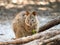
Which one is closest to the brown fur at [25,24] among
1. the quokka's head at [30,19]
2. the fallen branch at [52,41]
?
the quokka's head at [30,19]

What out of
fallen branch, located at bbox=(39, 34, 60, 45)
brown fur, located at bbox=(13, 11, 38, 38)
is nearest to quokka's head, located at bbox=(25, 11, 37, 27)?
brown fur, located at bbox=(13, 11, 38, 38)

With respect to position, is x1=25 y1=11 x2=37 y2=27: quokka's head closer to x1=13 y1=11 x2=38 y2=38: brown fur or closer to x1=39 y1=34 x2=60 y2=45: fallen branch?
x1=13 y1=11 x2=38 y2=38: brown fur

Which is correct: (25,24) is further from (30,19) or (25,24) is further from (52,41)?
(52,41)

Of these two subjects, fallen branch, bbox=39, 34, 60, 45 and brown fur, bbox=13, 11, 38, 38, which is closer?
fallen branch, bbox=39, 34, 60, 45

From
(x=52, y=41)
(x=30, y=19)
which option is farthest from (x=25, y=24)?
(x=52, y=41)

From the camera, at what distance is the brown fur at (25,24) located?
744 centimetres

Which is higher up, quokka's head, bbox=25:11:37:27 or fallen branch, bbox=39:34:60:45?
fallen branch, bbox=39:34:60:45

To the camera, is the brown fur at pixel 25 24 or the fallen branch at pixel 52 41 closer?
the fallen branch at pixel 52 41

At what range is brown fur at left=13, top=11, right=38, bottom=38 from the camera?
744 centimetres

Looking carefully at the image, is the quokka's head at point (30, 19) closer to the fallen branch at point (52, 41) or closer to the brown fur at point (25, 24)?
the brown fur at point (25, 24)

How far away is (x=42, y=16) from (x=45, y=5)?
7.01 feet

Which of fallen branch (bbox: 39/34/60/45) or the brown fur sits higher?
fallen branch (bbox: 39/34/60/45)

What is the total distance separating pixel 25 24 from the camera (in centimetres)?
764

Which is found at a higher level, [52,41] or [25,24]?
[52,41]
